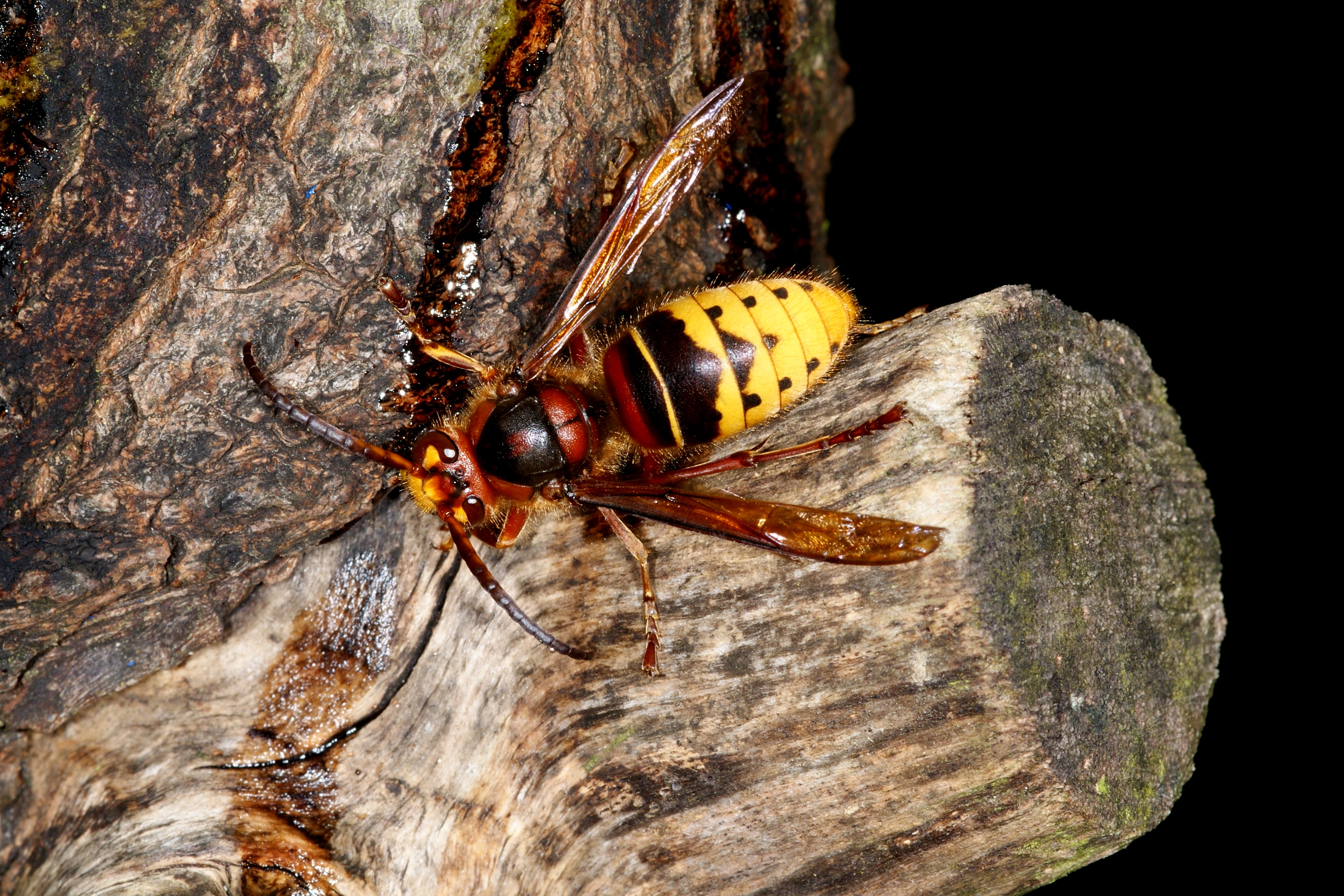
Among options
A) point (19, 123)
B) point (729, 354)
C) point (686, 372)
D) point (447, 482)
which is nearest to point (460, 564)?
point (447, 482)

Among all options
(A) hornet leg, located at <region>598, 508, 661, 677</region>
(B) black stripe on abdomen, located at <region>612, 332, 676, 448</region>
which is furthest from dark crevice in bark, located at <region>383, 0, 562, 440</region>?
(A) hornet leg, located at <region>598, 508, 661, 677</region>

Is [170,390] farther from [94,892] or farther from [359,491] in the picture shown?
[94,892]

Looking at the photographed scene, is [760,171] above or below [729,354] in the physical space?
above

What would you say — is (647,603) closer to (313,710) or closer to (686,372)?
(686,372)

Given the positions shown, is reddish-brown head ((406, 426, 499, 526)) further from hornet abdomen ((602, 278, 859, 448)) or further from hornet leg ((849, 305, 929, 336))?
hornet leg ((849, 305, 929, 336))

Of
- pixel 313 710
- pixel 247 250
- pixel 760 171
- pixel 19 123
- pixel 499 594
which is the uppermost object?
pixel 19 123

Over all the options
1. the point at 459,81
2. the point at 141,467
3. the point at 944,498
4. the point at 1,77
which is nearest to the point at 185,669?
the point at 141,467
